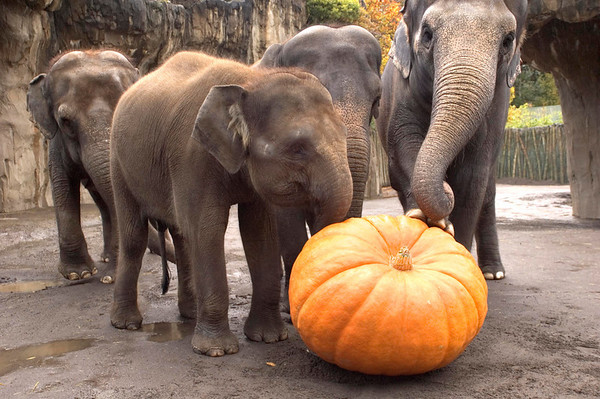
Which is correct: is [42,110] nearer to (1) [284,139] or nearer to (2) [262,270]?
(2) [262,270]

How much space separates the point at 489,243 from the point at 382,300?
341cm

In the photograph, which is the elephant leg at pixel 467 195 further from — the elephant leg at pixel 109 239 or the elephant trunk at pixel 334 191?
the elephant leg at pixel 109 239

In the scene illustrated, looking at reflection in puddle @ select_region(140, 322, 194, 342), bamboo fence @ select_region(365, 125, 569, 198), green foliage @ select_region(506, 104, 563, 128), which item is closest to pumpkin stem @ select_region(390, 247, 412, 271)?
reflection in puddle @ select_region(140, 322, 194, 342)

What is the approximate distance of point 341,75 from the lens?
4.30 m

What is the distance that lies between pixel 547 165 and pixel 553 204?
10399 millimetres

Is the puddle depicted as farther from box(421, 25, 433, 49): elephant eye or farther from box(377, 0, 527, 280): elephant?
box(421, 25, 433, 49): elephant eye

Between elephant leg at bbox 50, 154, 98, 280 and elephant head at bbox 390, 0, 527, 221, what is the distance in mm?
3596

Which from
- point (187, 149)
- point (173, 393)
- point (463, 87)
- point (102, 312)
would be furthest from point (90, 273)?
point (463, 87)

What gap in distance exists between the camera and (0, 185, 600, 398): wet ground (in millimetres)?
3193

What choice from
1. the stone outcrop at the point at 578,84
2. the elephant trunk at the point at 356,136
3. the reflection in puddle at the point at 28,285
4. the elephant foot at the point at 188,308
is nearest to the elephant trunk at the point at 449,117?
the elephant trunk at the point at 356,136

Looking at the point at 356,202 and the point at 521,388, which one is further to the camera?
the point at 356,202

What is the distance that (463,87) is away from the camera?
12.7ft

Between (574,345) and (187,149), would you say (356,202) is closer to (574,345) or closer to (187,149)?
(187,149)

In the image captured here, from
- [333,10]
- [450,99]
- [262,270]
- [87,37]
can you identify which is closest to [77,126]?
[262,270]
